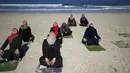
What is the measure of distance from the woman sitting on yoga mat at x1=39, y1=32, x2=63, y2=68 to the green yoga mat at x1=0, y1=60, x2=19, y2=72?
100cm

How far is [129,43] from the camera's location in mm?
9367

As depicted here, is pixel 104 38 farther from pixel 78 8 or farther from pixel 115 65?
pixel 78 8

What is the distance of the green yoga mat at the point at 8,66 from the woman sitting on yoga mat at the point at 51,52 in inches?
39.4

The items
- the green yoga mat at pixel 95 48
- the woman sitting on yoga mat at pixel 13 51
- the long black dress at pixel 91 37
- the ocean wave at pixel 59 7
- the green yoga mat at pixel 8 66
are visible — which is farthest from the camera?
the ocean wave at pixel 59 7

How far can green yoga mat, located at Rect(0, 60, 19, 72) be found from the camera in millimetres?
5995

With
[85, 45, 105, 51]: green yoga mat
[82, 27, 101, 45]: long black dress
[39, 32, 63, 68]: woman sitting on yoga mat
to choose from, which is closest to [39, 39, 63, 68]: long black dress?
[39, 32, 63, 68]: woman sitting on yoga mat

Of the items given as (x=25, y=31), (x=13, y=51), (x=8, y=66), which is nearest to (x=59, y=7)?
(x=25, y=31)

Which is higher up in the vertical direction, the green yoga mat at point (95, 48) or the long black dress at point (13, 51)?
the long black dress at point (13, 51)

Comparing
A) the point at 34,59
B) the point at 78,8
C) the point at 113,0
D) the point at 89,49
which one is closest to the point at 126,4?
the point at 113,0

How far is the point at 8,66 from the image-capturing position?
6.14 m

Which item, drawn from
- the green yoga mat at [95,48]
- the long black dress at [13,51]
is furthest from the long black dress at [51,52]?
the green yoga mat at [95,48]

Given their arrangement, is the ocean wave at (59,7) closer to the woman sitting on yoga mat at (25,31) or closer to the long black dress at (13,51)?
the woman sitting on yoga mat at (25,31)

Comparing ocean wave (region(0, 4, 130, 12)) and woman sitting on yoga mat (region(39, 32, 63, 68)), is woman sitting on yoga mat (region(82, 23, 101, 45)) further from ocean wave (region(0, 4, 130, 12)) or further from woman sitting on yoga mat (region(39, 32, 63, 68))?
ocean wave (region(0, 4, 130, 12))

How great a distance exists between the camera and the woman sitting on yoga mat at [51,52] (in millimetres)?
5648
